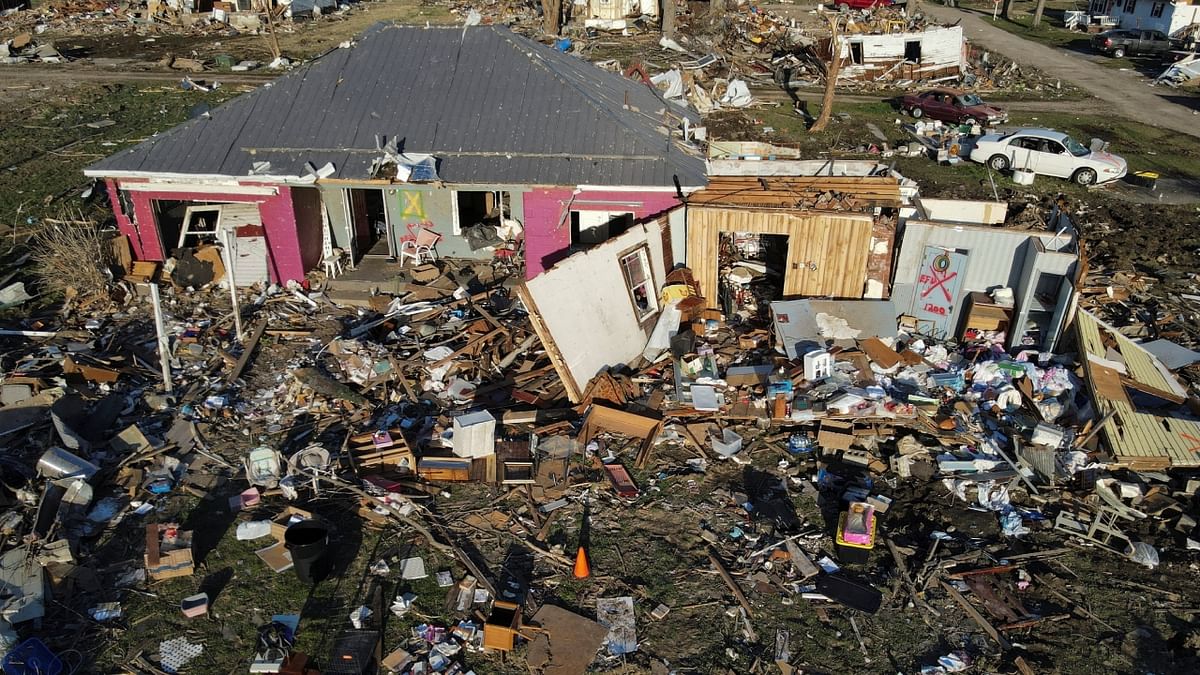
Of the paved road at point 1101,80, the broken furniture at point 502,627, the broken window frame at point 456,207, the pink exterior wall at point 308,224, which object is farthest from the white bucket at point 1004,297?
the paved road at point 1101,80

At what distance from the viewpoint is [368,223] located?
2028 cm

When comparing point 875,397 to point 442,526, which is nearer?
point 442,526

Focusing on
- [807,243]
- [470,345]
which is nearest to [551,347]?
[470,345]

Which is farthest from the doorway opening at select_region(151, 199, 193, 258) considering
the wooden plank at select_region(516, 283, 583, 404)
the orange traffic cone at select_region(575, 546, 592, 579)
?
the orange traffic cone at select_region(575, 546, 592, 579)

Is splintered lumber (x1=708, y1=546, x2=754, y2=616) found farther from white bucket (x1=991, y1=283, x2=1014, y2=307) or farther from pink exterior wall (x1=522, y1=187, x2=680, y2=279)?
white bucket (x1=991, y1=283, x2=1014, y2=307)

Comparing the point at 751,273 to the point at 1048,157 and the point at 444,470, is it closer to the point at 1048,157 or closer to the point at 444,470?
the point at 444,470

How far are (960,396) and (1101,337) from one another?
2.87 metres

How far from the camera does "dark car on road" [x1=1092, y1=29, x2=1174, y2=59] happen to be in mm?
42237

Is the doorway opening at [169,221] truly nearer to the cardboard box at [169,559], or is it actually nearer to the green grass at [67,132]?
the green grass at [67,132]

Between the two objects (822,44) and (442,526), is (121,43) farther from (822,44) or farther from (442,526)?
(442,526)

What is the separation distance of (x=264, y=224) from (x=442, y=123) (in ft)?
14.1

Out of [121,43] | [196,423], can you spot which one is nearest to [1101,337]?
[196,423]

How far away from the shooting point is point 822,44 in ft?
123

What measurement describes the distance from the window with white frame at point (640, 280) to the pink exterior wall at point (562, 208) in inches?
61.3
